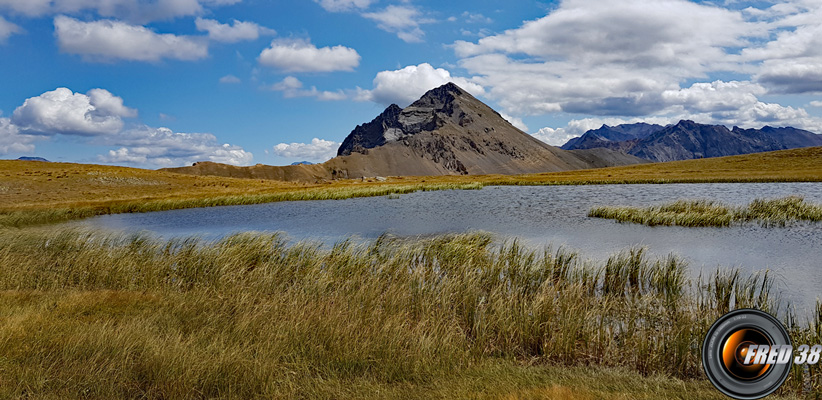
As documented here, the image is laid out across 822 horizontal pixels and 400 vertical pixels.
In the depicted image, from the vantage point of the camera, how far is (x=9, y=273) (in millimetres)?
14164

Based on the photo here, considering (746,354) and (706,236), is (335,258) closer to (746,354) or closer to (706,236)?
(746,354)

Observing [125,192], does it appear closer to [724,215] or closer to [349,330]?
[349,330]

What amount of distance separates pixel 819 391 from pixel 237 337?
9.88 meters

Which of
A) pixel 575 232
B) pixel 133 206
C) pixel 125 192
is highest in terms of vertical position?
pixel 125 192

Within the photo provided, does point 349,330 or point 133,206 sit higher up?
point 133,206

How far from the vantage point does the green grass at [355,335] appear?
6.82m

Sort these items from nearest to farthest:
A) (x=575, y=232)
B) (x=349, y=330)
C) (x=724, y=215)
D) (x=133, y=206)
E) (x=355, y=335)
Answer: (x=355, y=335), (x=349, y=330), (x=575, y=232), (x=724, y=215), (x=133, y=206)

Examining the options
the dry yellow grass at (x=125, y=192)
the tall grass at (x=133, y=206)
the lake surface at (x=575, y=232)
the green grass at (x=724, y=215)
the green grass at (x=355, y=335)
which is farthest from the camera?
the dry yellow grass at (x=125, y=192)

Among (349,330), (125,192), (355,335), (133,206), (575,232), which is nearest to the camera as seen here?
(355,335)

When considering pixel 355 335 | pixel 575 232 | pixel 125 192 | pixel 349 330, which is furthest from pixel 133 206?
pixel 355 335

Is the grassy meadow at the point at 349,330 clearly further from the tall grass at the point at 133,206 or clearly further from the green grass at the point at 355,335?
the tall grass at the point at 133,206

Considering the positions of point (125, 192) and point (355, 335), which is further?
point (125, 192)

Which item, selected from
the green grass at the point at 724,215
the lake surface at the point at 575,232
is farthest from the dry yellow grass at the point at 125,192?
the green grass at the point at 724,215

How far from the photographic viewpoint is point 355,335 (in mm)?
8578
